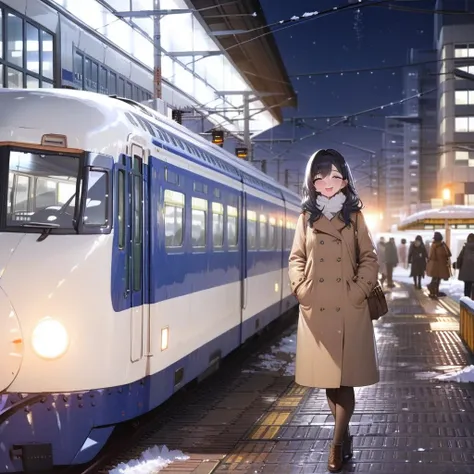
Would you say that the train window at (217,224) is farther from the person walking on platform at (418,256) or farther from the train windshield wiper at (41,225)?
the person walking on platform at (418,256)

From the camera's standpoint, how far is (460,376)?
11516 millimetres

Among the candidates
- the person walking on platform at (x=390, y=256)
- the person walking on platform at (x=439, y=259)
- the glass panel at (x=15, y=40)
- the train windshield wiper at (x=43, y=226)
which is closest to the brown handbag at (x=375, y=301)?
the train windshield wiper at (x=43, y=226)

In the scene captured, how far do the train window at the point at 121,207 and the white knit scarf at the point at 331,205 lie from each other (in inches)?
60.7

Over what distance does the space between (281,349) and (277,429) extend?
293 inches

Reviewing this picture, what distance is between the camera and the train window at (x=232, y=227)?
12170mm

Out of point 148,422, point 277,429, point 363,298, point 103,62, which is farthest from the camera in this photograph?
point 103,62

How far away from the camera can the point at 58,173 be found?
6.89 meters

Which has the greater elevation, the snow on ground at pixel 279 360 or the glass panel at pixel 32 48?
the glass panel at pixel 32 48

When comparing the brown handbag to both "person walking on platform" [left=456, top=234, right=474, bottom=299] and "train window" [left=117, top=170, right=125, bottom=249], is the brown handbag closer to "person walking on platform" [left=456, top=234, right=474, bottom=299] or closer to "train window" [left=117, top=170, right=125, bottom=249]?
"train window" [left=117, top=170, right=125, bottom=249]

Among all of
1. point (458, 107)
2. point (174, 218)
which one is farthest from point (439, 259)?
point (458, 107)

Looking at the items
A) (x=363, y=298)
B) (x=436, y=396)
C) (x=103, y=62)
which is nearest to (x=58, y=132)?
(x=363, y=298)

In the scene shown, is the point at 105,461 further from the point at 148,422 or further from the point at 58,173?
the point at 58,173

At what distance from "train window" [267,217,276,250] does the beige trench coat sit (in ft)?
33.7

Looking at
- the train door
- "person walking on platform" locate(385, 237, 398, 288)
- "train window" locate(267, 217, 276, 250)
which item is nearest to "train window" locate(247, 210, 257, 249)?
"train window" locate(267, 217, 276, 250)
